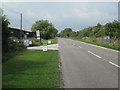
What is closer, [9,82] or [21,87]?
[21,87]

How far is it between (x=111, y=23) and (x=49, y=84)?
1234 inches

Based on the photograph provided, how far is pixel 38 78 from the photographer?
19.1ft

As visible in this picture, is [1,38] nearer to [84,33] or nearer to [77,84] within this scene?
[77,84]

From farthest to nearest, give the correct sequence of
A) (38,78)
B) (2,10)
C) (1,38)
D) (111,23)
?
(111,23) → (2,10) → (1,38) → (38,78)

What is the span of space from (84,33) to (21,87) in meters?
68.4

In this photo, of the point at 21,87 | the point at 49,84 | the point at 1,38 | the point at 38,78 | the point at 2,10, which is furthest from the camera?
the point at 2,10

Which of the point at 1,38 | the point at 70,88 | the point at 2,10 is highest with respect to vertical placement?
the point at 2,10

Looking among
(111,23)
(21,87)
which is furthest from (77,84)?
(111,23)

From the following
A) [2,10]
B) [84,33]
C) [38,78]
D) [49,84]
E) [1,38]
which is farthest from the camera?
[84,33]

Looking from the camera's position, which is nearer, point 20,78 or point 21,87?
point 21,87

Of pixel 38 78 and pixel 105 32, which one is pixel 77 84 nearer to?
pixel 38 78

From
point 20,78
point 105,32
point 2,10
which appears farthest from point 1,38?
point 105,32

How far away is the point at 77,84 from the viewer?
5.33 meters

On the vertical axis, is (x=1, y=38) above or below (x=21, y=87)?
above
